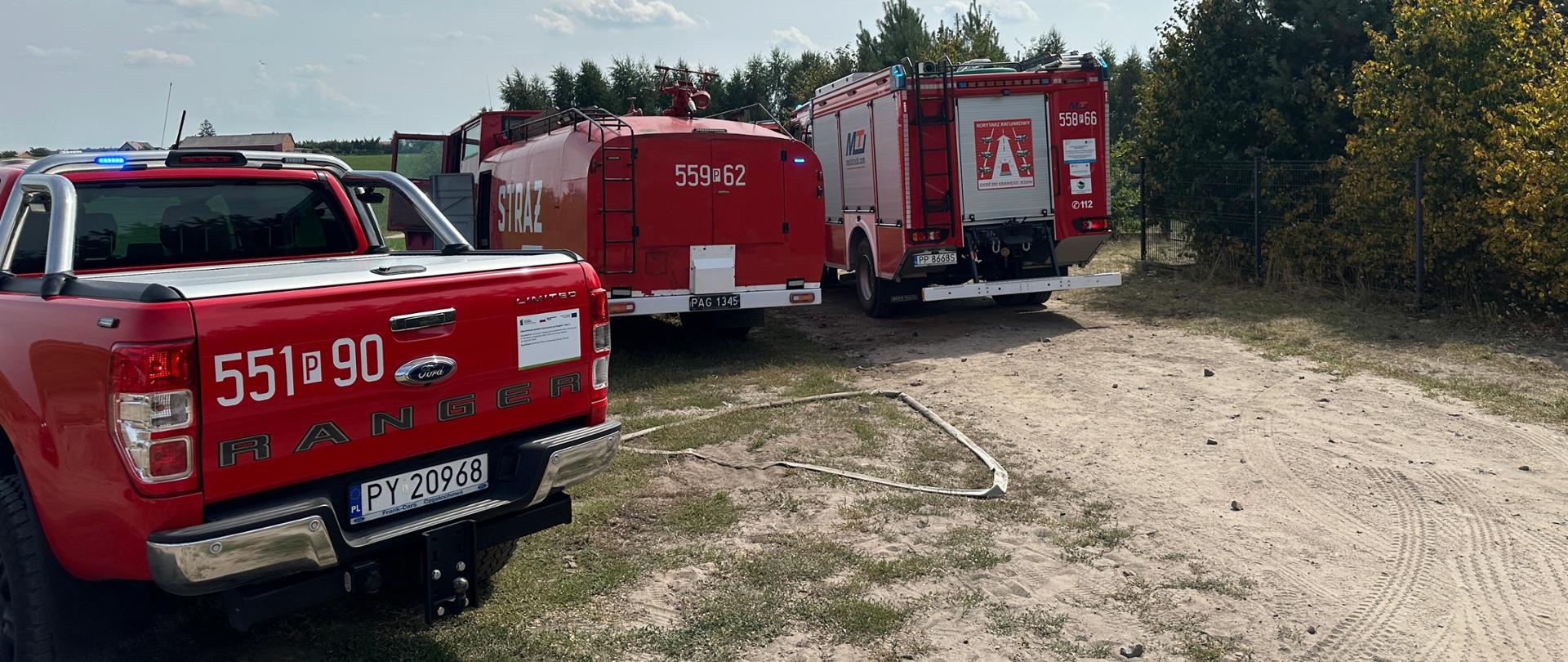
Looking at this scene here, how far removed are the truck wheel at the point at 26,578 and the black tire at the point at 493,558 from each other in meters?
1.52

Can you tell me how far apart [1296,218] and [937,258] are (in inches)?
218

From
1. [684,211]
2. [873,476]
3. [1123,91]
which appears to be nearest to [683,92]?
[684,211]

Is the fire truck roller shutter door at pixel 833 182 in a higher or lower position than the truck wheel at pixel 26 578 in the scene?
higher

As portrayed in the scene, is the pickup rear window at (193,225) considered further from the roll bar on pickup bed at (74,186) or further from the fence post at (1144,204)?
the fence post at (1144,204)

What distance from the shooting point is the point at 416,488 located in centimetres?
395

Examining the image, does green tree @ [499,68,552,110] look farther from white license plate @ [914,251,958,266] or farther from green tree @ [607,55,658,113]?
white license plate @ [914,251,958,266]

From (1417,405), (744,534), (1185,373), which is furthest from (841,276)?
(744,534)

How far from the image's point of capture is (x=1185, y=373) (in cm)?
959

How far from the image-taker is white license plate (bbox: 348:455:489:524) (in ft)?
12.5

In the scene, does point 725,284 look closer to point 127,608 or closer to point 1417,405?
point 1417,405

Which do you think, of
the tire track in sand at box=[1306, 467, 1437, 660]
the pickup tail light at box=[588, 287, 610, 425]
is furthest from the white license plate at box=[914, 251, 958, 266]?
the pickup tail light at box=[588, 287, 610, 425]

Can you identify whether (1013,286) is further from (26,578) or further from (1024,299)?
(26,578)

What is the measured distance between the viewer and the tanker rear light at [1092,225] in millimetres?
12750

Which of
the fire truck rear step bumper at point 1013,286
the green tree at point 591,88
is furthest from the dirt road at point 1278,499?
the green tree at point 591,88
